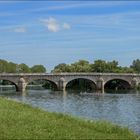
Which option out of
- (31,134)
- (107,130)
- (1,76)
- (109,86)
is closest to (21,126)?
(31,134)

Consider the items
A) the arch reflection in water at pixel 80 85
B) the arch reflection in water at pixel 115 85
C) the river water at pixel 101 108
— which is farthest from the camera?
the arch reflection in water at pixel 80 85

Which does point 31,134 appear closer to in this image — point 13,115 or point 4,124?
point 4,124

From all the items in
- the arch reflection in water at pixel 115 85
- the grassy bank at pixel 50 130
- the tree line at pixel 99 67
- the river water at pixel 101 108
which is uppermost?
the tree line at pixel 99 67

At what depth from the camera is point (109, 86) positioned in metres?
146

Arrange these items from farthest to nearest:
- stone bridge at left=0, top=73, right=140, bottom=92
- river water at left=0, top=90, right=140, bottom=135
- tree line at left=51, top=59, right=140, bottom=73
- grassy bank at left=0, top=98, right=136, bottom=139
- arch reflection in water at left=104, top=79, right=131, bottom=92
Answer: tree line at left=51, top=59, right=140, bottom=73
arch reflection in water at left=104, top=79, right=131, bottom=92
stone bridge at left=0, top=73, right=140, bottom=92
river water at left=0, top=90, right=140, bottom=135
grassy bank at left=0, top=98, right=136, bottom=139

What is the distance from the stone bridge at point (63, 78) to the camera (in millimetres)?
128625

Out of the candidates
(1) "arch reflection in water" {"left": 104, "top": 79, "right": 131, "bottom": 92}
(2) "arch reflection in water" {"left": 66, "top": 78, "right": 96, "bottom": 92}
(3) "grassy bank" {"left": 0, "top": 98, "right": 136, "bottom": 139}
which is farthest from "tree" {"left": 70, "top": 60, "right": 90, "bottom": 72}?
(3) "grassy bank" {"left": 0, "top": 98, "right": 136, "bottom": 139}

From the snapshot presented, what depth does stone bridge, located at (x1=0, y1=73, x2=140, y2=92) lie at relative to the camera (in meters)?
129

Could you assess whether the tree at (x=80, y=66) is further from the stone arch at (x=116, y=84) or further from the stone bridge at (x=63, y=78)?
the stone bridge at (x=63, y=78)

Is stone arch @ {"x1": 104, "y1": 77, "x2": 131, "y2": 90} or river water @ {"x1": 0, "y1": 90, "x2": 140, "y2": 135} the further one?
stone arch @ {"x1": 104, "y1": 77, "x2": 131, "y2": 90}

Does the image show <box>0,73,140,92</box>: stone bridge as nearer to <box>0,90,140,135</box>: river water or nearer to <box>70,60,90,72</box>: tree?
<box>70,60,90,72</box>: tree

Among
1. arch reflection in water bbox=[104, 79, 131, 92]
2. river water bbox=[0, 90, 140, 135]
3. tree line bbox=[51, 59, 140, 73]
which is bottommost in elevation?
river water bbox=[0, 90, 140, 135]

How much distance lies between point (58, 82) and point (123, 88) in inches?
829

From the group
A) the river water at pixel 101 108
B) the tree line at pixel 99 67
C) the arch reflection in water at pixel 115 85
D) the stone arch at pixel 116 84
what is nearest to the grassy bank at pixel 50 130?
the river water at pixel 101 108
